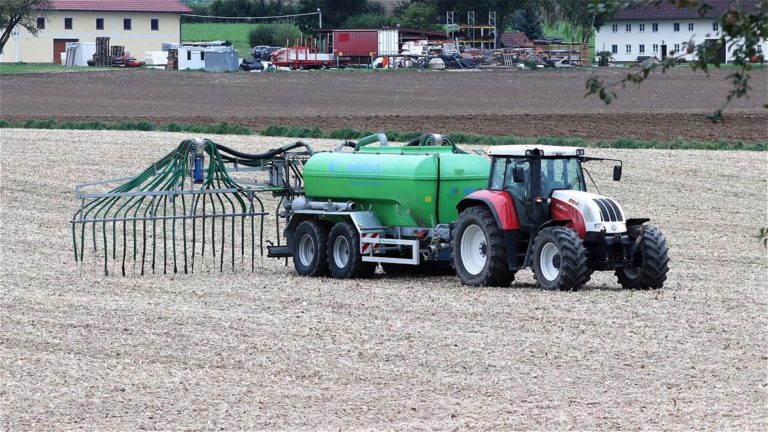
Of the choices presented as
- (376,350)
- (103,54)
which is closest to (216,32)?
(103,54)

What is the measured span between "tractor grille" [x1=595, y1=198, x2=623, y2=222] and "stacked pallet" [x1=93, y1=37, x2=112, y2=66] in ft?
236

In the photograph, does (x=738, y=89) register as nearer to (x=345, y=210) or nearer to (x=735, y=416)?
(x=735, y=416)

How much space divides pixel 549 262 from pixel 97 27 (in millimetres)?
87375

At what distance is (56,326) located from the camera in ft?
38.6

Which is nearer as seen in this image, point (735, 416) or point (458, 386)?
point (735, 416)

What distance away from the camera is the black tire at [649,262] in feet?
44.2

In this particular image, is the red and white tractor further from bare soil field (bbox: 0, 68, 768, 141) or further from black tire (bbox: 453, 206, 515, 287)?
bare soil field (bbox: 0, 68, 768, 141)

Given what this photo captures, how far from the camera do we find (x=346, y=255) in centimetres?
1616

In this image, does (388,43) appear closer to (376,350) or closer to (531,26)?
(531,26)

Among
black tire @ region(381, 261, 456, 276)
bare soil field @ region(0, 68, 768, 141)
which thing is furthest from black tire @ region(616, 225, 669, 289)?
bare soil field @ region(0, 68, 768, 141)

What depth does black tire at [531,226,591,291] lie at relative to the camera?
13062 mm

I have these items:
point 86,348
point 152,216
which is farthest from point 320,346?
point 152,216

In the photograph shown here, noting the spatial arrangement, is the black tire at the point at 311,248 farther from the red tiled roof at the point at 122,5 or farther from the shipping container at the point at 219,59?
the red tiled roof at the point at 122,5

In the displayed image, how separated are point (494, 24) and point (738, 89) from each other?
297ft
